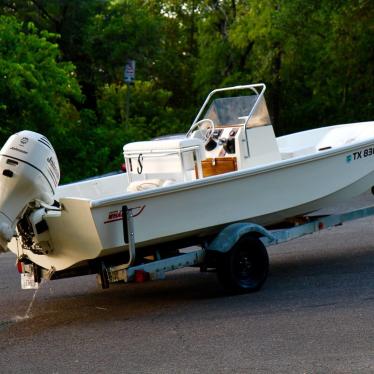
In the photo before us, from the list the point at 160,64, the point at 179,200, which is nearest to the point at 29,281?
the point at 179,200

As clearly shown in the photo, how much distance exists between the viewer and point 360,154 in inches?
432

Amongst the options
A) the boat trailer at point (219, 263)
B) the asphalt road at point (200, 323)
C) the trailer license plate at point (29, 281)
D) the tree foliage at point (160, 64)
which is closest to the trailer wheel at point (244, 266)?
the boat trailer at point (219, 263)

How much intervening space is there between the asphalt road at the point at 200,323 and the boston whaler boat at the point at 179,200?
456 mm

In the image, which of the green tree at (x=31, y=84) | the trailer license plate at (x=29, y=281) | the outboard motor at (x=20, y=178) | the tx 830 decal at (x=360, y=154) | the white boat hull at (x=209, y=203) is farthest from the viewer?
the green tree at (x=31, y=84)

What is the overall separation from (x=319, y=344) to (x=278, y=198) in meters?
2.81

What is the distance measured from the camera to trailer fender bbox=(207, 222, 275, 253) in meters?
9.66

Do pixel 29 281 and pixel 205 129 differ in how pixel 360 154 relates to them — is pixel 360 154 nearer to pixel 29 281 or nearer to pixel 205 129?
pixel 205 129

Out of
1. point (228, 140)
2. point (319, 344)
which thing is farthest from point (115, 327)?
point (228, 140)

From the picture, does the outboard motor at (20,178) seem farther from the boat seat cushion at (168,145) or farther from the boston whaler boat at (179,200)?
the boat seat cushion at (168,145)

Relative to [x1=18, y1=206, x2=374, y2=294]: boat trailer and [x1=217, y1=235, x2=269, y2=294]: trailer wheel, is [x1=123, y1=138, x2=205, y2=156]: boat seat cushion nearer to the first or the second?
[x1=18, y1=206, x2=374, y2=294]: boat trailer

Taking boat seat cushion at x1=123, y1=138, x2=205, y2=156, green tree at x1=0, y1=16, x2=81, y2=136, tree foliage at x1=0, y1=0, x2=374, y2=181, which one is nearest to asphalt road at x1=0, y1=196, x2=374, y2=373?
boat seat cushion at x1=123, y1=138, x2=205, y2=156

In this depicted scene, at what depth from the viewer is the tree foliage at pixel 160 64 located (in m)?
20.4

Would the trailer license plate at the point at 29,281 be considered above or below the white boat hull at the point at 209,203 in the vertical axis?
below

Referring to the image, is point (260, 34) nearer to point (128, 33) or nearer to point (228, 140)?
point (128, 33)
